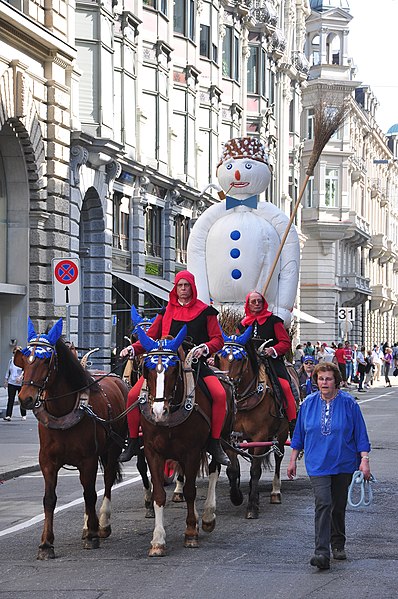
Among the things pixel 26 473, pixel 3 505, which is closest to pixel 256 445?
pixel 3 505

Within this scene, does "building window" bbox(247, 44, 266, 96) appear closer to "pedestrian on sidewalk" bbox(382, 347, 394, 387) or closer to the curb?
"pedestrian on sidewalk" bbox(382, 347, 394, 387)

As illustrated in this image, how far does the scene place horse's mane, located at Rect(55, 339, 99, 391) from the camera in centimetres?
1060

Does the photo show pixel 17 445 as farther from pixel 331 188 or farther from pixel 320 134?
pixel 331 188

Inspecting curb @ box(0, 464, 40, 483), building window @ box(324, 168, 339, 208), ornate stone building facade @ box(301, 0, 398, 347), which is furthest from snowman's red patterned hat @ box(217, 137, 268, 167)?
building window @ box(324, 168, 339, 208)

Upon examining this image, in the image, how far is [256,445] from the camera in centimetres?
1281

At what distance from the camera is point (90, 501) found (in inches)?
421

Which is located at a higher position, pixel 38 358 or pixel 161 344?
pixel 161 344

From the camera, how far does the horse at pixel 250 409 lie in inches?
499

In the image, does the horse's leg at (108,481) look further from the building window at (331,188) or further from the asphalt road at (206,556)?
the building window at (331,188)

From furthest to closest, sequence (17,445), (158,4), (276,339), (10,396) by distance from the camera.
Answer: (158,4) < (10,396) < (17,445) < (276,339)

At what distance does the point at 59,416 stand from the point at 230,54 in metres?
39.9

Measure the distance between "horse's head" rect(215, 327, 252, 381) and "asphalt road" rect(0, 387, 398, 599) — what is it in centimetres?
143

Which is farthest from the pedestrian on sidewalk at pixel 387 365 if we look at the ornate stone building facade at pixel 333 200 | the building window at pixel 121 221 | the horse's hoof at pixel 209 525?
the horse's hoof at pixel 209 525

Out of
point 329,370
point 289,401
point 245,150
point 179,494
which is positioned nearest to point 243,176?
point 245,150
